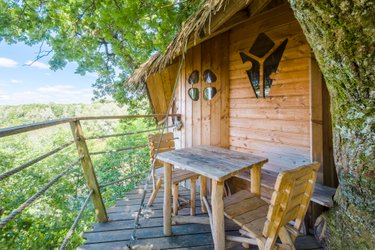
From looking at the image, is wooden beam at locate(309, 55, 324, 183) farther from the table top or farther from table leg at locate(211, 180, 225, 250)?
table leg at locate(211, 180, 225, 250)

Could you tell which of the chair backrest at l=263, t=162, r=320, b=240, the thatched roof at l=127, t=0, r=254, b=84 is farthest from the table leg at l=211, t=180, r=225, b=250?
the thatched roof at l=127, t=0, r=254, b=84

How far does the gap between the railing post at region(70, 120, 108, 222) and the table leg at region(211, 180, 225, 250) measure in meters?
1.24

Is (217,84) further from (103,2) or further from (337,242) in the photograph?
(337,242)

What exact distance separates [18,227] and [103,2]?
132 inches

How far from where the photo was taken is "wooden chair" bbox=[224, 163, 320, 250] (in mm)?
1221

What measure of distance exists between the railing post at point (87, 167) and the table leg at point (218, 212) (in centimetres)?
124

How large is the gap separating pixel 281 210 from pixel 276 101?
1.41 meters

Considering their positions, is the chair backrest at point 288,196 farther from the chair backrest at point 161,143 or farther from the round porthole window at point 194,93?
the round porthole window at point 194,93

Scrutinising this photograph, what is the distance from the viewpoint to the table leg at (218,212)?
61.6 inches

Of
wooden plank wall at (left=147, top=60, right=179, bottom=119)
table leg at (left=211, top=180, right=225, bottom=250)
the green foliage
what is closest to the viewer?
table leg at (left=211, top=180, right=225, bottom=250)

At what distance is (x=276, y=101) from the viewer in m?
2.36

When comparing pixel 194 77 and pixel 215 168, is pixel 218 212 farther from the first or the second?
pixel 194 77

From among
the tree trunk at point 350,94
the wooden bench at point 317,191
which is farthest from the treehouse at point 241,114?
the tree trunk at point 350,94

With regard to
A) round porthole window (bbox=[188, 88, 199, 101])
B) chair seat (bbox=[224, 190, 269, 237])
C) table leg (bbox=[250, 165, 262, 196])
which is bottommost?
chair seat (bbox=[224, 190, 269, 237])
